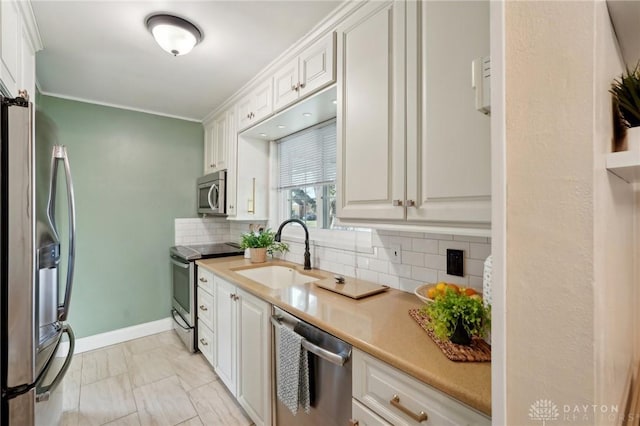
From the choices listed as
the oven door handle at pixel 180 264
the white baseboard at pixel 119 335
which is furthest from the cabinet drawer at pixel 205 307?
the white baseboard at pixel 119 335

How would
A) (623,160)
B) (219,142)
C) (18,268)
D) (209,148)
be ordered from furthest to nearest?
(209,148), (219,142), (18,268), (623,160)

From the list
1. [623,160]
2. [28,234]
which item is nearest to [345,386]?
[623,160]

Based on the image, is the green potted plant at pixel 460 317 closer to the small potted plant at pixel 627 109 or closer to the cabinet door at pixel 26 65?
the small potted plant at pixel 627 109

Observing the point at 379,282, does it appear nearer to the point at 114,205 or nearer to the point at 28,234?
the point at 28,234

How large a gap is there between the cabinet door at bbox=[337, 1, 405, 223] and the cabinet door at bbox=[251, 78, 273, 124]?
29.1 inches

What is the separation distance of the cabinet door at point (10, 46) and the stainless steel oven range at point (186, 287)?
5.16 ft

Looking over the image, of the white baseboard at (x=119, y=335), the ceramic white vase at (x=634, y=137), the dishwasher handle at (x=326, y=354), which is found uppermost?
the ceramic white vase at (x=634, y=137)

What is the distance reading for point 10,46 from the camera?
1.32 meters

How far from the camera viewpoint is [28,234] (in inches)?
38.9

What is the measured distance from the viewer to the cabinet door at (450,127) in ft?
3.28

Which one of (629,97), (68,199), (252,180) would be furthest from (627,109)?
(252,180)

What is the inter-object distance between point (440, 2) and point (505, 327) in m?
1.20

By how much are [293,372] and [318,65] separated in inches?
64.1

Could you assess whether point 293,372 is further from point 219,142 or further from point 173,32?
point 219,142
